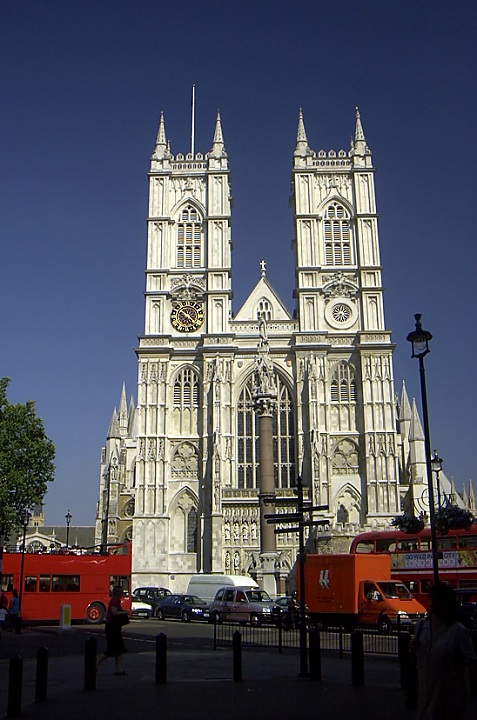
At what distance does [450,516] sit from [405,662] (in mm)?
13636

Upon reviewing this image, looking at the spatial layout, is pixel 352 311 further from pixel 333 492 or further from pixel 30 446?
pixel 30 446

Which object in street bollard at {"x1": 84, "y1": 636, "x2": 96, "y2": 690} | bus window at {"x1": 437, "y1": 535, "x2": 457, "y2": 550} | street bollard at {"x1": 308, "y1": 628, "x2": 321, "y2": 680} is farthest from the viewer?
bus window at {"x1": 437, "y1": 535, "x2": 457, "y2": 550}

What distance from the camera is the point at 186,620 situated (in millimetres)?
34781

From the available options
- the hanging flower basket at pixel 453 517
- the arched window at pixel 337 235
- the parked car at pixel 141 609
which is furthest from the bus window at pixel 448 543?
the arched window at pixel 337 235

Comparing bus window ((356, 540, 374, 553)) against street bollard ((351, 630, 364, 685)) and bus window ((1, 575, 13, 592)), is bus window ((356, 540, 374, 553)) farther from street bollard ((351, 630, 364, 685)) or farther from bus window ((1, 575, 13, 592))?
street bollard ((351, 630, 364, 685))

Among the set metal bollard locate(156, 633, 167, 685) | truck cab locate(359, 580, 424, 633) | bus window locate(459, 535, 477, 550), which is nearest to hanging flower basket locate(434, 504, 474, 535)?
bus window locate(459, 535, 477, 550)

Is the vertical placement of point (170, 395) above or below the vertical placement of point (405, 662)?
above

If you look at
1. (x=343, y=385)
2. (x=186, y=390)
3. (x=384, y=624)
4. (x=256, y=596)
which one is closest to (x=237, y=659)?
(x=384, y=624)

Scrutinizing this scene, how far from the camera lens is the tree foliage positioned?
37312 mm

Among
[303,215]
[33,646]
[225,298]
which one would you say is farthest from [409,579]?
[303,215]

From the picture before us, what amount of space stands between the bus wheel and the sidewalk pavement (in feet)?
49.0

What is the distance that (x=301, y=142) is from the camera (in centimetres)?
6119

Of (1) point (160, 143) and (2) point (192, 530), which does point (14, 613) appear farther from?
(1) point (160, 143)

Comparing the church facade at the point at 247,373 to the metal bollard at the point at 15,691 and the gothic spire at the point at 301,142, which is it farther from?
the metal bollard at the point at 15,691
